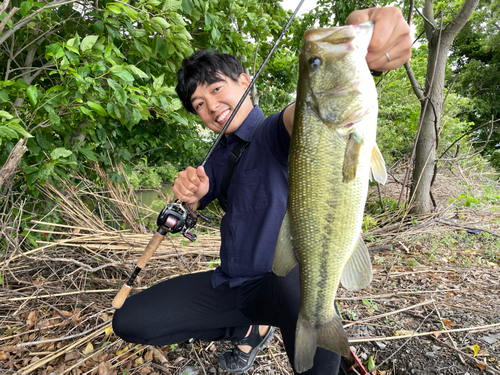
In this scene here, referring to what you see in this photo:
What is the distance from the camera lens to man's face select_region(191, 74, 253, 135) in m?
2.21

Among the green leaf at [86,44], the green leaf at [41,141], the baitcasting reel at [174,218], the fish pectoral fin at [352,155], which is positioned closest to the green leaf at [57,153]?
the green leaf at [41,141]

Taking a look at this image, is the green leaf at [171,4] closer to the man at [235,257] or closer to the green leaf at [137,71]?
the man at [235,257]

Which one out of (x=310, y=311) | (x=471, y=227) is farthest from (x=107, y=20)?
(x=471, y=227)

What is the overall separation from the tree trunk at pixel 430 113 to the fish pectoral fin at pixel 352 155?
13.3 feet

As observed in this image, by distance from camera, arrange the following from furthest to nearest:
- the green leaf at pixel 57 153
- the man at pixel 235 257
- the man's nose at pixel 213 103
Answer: the green leaf at pixel 57 153 → the man's nose at pixel 213 103 → the man at pixel 235 257

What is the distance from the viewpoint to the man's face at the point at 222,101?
86.9 inches

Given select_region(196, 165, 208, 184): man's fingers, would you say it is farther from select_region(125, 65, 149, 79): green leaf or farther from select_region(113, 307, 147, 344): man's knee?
select_region(113, 307, 147, 344): man's knee

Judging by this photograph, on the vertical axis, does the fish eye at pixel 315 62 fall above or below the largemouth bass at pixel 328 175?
above

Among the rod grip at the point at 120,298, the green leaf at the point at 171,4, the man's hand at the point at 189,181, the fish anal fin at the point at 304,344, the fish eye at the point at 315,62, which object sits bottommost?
the rod grip at the point at 120,298

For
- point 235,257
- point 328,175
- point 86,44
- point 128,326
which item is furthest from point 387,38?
point 128,326

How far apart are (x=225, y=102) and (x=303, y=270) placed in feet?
4.71

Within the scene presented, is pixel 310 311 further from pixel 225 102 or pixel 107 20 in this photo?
pixel 107 20

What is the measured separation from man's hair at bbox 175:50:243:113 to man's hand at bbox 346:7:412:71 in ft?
3.86

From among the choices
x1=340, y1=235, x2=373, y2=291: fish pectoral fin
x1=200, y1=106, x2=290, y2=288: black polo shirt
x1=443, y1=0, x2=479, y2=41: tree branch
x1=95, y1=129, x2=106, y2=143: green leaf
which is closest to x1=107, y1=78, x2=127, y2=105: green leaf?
x1=200, y1=106, x2=290, y2=288: black polo shirt
